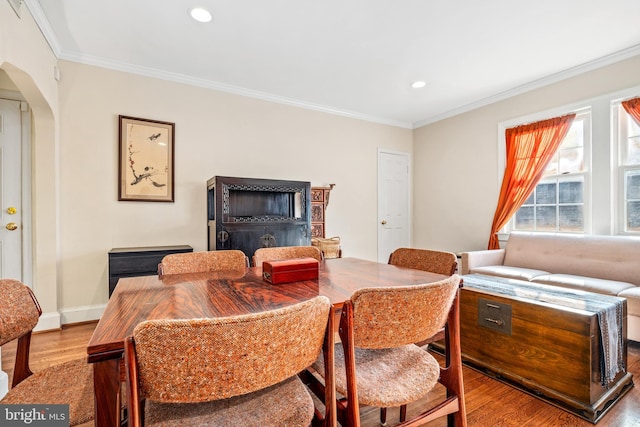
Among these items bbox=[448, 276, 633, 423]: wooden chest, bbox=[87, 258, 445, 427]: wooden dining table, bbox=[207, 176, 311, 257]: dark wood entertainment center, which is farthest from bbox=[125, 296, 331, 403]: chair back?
bbox=[207, 176, 311, 257]: dark wood entertainment center

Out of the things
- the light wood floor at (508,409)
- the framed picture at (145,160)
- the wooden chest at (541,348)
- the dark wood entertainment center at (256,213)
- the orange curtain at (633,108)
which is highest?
the orange curtain at (633,108)

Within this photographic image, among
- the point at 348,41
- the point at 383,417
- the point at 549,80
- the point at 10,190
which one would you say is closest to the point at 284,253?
the point at 383,417

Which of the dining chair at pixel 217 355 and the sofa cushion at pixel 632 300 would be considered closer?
the dining chair at pixel 217 355

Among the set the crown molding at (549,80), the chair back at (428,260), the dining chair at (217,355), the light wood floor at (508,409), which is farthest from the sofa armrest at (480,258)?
the dining chair at (217,355)

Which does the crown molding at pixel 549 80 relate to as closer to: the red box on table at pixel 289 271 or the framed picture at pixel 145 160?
the red box on table at pixel 289 271

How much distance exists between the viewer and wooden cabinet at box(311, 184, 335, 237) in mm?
4039

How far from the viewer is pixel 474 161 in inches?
167

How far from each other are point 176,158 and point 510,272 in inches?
150

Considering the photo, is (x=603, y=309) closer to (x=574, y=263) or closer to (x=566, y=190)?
(x=574, y=263)

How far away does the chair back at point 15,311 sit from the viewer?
3.59 feet

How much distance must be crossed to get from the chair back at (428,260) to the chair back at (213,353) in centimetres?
127

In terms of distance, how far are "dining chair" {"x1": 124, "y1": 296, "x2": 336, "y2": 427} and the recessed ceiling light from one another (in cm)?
246

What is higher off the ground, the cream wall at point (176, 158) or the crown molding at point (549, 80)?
the crown molding at point (549, 80)

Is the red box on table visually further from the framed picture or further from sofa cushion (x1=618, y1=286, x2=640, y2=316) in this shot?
sofa cushion (x1=618, y1=286, x2=640, y2=316)
